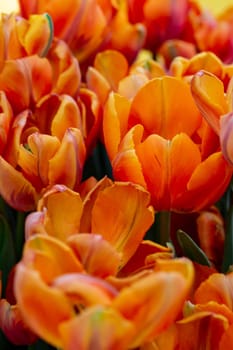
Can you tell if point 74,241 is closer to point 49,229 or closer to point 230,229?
point 49,229

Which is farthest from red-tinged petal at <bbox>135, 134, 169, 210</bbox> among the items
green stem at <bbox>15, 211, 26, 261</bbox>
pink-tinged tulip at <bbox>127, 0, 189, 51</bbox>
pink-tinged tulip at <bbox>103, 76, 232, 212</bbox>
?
pink-tinged tulip at <bbox>127, 0, 189, 51</bbox>

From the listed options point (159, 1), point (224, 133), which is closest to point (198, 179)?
point (224, 133)

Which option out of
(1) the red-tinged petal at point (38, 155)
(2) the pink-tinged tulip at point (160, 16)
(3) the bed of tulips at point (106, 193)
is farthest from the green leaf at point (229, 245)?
(2) the pink-tinged tulip at point (160, 16)

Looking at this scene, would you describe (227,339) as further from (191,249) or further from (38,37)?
(38,37)

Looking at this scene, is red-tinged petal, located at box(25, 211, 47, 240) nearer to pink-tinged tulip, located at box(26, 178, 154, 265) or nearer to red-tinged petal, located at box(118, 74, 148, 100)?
pink-tinged tulip, located at box(26, 178, 154, 265)

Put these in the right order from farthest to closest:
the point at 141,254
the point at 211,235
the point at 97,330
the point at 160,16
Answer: the point at 160,16, the point at 211,235, the point at 141,254, the point at 97,330

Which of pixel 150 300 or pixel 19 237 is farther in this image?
pixel 19 237

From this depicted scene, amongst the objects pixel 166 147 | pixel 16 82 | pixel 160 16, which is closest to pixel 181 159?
pixel 166 147

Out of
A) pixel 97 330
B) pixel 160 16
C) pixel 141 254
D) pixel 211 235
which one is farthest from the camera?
pixel 160 16
